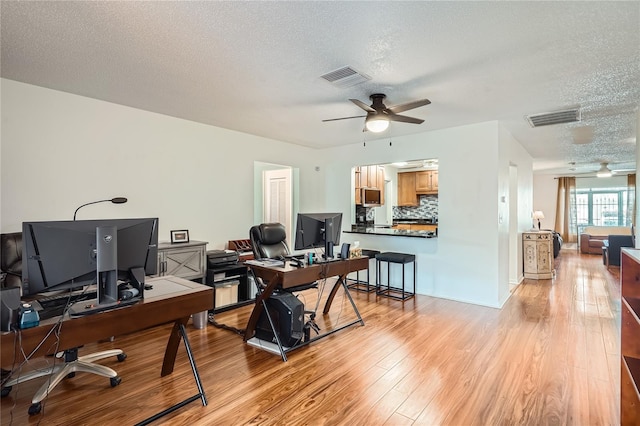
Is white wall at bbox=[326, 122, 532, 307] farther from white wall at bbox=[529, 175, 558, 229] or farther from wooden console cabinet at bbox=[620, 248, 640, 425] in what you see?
white wall at bbox=[529, 175, 558, 229]

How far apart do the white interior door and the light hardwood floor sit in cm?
252

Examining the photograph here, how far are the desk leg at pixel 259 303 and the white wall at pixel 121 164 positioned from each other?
70.4 inches

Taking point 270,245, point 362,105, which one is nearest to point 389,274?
point 270,245

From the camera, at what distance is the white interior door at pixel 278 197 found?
19.6 feet

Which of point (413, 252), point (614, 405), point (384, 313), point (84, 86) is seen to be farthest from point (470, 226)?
point (84, 86)

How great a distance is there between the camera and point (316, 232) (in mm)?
3383

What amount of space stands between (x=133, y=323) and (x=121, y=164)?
250 centimetres

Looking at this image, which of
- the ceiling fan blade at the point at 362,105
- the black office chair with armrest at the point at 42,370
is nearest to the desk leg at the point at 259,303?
the black office chair with armrest at the point at 42,370

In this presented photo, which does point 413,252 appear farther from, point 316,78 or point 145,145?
point 145,145

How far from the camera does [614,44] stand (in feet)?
7.41

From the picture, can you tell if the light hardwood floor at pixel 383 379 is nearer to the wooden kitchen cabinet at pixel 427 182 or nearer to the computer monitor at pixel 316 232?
the computer monitor at pixel 316 232

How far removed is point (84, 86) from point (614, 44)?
4403mm

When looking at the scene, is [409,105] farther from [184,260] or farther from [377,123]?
[184,260]

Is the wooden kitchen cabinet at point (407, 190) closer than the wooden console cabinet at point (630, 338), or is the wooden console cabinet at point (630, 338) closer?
the wooden console cabinet at point (630, 338)
